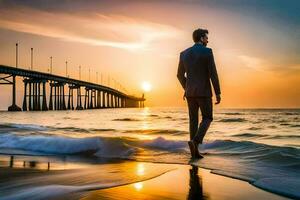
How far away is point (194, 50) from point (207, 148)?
79.7 inches

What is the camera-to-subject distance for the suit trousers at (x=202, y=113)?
575cm

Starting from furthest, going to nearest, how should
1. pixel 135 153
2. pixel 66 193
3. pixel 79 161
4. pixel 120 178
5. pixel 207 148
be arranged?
pixel 207 148 < pixel 135 153 < pixel 79 161 < pixel 120 178 < pixel 66 193

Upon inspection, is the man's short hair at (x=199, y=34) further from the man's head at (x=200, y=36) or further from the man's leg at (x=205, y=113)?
the man's leg at (x=205, y=113)

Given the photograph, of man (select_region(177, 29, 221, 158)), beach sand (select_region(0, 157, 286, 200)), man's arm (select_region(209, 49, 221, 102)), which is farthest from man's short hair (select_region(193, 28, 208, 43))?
beach sand (select_region(0, 157, 286, 200))

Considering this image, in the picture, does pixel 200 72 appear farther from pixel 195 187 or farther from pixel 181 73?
pixel 195 187

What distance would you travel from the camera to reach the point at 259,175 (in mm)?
4160

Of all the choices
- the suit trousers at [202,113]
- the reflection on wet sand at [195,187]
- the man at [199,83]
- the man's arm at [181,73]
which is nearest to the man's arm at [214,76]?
the man at [199,83]

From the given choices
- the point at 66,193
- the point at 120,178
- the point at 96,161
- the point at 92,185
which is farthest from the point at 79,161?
the point at 66,193

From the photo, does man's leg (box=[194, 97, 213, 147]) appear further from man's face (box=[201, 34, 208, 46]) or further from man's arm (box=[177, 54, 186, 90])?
man's face (box=[201, 34, 208, 46])

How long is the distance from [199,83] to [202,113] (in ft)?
1.48

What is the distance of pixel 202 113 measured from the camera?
590 cm

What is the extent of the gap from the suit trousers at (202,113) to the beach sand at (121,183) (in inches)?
34.5

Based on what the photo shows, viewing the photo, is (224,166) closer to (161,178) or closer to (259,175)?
(259,175)

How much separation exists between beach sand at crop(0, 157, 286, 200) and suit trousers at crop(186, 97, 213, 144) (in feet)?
2.88
